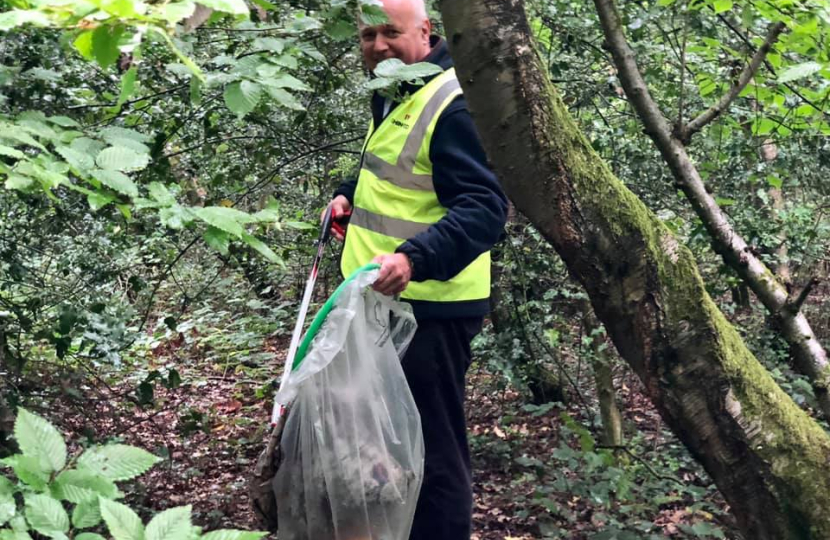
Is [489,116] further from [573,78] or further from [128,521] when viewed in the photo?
[573,78]

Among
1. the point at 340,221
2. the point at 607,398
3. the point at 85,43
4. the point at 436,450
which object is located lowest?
the point at 607,398

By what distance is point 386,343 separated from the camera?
222 cm

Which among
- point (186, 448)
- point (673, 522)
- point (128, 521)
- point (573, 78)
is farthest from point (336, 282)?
point (128, 521)

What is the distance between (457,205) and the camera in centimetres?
226

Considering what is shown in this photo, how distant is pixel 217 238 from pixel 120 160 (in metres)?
0.24

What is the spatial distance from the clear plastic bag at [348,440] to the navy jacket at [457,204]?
180 mm

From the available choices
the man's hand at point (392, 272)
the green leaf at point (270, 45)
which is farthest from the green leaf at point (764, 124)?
the green leaf at point (270, 45)

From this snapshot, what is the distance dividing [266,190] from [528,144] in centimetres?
384

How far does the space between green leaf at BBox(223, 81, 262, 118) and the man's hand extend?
1.94ft

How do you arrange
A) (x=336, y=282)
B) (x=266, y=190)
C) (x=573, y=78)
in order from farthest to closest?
(x=266, y=190) < (x=336, y=282) < (x=573, y=78)

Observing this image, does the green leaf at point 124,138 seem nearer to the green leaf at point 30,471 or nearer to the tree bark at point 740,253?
the green leaf at point 30,471

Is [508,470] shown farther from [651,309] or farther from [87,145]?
[87,145]

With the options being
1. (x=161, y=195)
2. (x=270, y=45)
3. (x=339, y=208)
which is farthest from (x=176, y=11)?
(x=339, y=208)

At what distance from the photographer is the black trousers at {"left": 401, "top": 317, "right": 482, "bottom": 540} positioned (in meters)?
2.38
